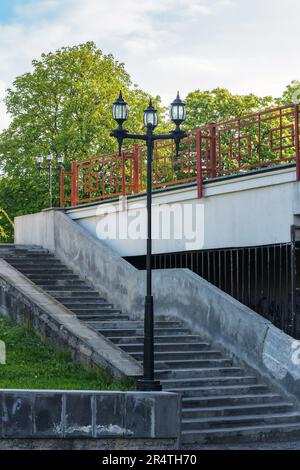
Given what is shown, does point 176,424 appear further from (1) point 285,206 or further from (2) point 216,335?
(1) point 285,206

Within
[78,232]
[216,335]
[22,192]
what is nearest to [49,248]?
[78,232]

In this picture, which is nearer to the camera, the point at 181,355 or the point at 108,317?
the point at 181,355

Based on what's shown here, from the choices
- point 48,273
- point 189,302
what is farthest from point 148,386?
point 48,273

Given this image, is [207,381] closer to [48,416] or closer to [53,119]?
[48,416]

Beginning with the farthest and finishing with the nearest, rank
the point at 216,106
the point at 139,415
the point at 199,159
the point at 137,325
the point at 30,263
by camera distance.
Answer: the point at 216,106, the point at 30,263, the point at 199,159, the point at 137,325, the point at 139,415

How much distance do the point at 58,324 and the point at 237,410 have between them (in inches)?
152

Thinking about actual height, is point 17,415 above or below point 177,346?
below

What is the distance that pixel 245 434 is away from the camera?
45.5 ft

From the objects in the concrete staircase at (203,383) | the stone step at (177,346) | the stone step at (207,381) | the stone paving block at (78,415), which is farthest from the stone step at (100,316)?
the stone paving block at (78,415)

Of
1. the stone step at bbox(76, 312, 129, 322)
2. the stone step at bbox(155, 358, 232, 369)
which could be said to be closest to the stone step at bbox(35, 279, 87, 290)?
the stone step at bbox(76, 312, 129, 322)

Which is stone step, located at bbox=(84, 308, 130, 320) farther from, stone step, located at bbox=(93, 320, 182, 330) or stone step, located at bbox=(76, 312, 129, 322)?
stone step, located at bbox=(93, 320, 182, 330)

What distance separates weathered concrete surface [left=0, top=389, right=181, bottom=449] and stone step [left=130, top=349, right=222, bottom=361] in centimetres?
380

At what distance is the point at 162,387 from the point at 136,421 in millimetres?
2492

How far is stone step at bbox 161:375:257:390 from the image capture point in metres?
15.1
